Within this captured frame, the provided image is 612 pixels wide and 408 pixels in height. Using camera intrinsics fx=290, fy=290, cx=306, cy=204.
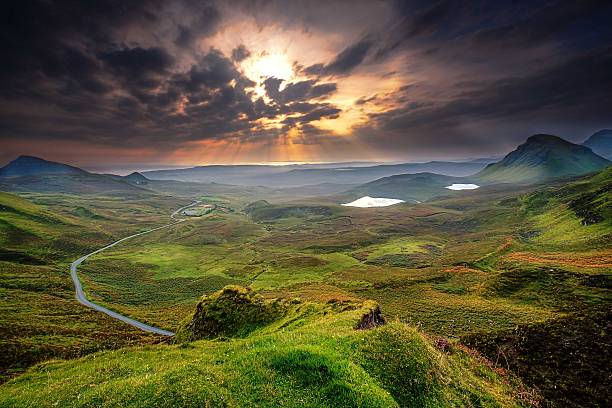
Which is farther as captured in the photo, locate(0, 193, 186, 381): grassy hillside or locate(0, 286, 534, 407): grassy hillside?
locate(0, 193, 186, 381): grassy hillside

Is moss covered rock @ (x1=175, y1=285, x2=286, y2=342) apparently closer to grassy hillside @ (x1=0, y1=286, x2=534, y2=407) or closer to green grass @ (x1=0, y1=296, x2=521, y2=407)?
grassy hillside @ (x1=0, y1=286, x2=534, y2=407)

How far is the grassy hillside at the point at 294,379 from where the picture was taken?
64.2 ft

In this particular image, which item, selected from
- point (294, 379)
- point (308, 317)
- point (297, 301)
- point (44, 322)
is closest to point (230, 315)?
point (297, 301)

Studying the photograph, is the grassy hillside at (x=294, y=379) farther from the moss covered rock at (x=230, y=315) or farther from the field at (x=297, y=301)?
the moss covered rock at (x=230, y=315)

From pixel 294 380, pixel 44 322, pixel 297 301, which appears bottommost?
pixel 44 322

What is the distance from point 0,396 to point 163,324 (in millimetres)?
69318

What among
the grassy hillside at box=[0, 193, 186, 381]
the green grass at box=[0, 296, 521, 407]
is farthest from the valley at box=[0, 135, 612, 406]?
the grassy hillside at box=[0, 193, 186, 381]

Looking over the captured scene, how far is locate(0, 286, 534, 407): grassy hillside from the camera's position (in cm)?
1956

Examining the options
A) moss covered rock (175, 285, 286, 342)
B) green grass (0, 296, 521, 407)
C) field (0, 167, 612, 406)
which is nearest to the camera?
green grass (0, 296, 521, 407)

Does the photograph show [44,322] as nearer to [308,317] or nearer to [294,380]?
[308,317]

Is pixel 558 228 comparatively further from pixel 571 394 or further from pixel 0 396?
pixel 0 396

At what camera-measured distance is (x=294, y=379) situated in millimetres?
21531

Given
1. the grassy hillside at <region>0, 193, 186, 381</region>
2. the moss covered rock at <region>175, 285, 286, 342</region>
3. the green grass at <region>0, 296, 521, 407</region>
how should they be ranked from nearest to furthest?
the green grass at <region>0, 296, 521, 407</region> → the moss covered rock at <region>175, 285, 286, 342</region> → the grassy hillside at <region>0, 193, 186, 381</region>

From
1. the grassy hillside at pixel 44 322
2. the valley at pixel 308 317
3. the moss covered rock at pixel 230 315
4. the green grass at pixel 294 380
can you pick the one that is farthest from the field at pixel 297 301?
the moss covered rock at pixel 230 315
